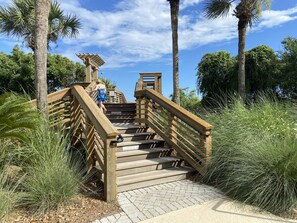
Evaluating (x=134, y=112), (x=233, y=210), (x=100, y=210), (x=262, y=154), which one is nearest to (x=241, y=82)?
(x=134, y=112)

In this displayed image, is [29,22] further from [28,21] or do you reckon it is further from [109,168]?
[109,168]

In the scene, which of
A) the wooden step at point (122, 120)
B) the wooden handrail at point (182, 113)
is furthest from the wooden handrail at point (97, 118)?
the wooden step at point (122, 120)

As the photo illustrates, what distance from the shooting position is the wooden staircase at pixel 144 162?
4531 mm

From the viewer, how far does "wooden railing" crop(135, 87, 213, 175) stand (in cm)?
486

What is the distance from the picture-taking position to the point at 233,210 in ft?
11.5

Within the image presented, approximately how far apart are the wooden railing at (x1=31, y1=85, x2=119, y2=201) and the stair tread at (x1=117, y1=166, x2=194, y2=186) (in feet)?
1.45

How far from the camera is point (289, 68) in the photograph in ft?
41.7

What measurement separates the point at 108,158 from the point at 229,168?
2061 millimetres

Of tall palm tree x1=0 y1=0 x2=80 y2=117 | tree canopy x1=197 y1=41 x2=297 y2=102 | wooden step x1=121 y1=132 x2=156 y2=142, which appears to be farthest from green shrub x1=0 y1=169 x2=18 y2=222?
tree canopy x1=197 y1=41 x2=297 y2=102

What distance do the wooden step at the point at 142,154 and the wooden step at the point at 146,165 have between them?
133 millimetres

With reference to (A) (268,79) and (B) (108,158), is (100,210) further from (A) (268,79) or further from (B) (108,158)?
(A) (268,79)

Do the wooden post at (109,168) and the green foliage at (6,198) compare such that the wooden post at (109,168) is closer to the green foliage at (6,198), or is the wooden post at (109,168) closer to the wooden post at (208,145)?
the green foliage at (6,198)

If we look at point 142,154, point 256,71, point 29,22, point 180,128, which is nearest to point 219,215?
point 142,154

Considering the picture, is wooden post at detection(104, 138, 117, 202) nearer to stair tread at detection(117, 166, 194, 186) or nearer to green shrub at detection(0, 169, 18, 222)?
stair tread at detection(117, 166, 194, 186)
